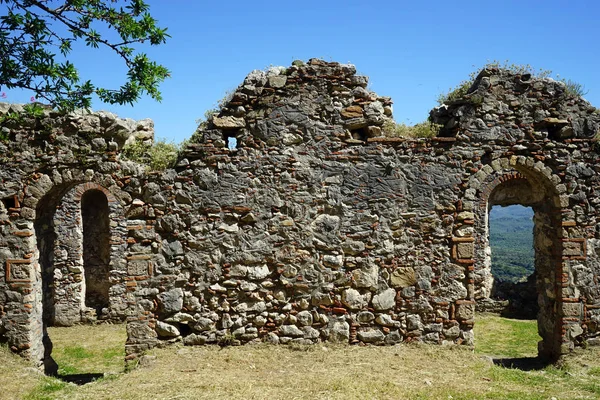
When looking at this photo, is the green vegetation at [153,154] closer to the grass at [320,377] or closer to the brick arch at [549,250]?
the grass at [320,377]

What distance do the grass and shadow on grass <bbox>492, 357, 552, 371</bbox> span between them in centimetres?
42

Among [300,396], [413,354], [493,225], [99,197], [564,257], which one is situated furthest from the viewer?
[493,225]

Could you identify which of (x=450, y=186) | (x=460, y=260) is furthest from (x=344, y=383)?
(x=450, y=186)

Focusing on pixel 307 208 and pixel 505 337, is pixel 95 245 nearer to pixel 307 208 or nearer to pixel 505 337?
pixel 307 208

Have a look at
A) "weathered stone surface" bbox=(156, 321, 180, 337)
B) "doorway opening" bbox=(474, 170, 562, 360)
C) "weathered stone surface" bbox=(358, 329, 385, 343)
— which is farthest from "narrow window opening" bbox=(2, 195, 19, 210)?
"doorway opening" bbox=(474, 170, 562, 360)

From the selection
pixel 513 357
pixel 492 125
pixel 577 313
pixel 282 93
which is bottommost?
pixel 513 357

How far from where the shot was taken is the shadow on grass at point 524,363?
8469 millimetres

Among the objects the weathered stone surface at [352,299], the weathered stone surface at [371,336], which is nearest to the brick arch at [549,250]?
the weathered stone surface at [371,336]

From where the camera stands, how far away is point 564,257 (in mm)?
8211

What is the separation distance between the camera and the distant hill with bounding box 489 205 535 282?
119 feet

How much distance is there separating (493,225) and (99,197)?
83.7 metres

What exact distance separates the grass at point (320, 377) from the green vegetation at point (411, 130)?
3501mm

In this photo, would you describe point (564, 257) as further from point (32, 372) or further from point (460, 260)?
point (32, 372)

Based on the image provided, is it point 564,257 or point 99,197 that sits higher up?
point 99,197
